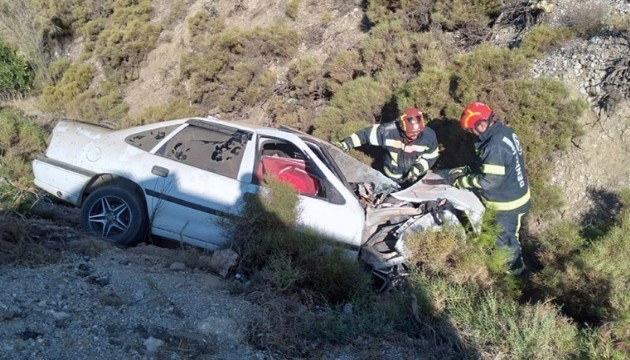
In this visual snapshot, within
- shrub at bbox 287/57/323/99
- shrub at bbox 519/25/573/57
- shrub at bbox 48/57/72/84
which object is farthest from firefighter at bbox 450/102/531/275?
shrub at bbox 48/57/72/84

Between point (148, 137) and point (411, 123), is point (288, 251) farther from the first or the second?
point (411, 123)

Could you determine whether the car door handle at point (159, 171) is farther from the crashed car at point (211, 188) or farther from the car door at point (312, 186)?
the car door at point (312, 186)

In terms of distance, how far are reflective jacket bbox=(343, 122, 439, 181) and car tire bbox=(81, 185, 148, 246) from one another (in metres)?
2.85

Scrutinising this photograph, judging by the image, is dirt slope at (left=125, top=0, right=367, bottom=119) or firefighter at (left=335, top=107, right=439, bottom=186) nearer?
firefighter at (left=335, top=107, right=439, bottom=186)

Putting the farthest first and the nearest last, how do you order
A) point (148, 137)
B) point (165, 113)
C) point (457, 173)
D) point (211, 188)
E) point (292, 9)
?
point (292, 9), point (165, 113), point (457, 173), point (148, 137), point (211, 188)

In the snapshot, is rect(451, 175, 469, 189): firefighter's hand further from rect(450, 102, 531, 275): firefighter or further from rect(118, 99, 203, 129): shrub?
rect(118, 99, 203, 129): shrub

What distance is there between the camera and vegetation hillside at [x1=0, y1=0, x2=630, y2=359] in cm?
452

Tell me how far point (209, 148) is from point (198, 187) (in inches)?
18.3

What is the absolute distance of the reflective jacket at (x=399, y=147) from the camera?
7.49 meters

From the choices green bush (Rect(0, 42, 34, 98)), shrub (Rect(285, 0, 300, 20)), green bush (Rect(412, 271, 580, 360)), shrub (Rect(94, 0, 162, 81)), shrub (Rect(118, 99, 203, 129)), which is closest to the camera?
green bush (Rect(412, 271, 580, 360))

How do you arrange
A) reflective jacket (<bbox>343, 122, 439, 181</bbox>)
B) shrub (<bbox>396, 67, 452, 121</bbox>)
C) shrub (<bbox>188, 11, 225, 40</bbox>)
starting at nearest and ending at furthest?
reflective jacket (<bbox>343, 122, 439, 181</bbox>) → shrub (<bbox>396, 67, 452, 121</bbox>) → shrub (<bbox>188, 11, 225, 40</bbox>)

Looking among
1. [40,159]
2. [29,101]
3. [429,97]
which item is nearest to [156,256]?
→ [40,159]

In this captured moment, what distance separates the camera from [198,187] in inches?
230

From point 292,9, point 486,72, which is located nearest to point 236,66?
point 292,9
